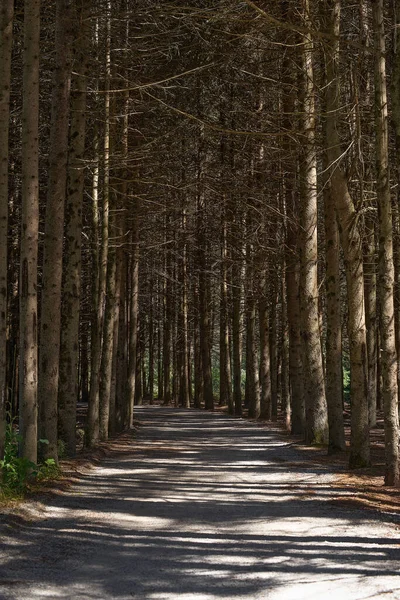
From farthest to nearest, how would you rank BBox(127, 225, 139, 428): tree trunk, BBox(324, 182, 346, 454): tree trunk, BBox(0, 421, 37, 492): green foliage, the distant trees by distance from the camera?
BBox(127, 225, 139, 428): tree trunk, BBox(324, 182, 346, 454): tree trunk, the distant trees, BBox(0, 421, 37, 492): green foliage

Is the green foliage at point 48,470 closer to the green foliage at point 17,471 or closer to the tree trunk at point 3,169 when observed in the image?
the green foliage at point 17,471

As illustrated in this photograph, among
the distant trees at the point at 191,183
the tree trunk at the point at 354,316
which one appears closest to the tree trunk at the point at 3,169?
the distant trees at the point at 191,183

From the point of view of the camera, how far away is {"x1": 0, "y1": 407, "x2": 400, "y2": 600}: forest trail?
6363mm

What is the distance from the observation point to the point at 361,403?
44.6 ft

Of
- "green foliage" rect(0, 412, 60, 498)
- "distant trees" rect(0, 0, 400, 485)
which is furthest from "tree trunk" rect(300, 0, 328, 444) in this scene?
"green foliage" rect(0, 412, 60, 498)

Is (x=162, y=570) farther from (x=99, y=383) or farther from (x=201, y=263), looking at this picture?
(x=201, y=263)

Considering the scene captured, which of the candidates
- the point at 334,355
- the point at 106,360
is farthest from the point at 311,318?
the point at 106,360

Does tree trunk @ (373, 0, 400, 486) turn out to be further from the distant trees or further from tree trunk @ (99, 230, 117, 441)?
tree trunk @ (99, 230, 117, 441)

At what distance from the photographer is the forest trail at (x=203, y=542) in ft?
20.9

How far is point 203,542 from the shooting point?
8281 mm

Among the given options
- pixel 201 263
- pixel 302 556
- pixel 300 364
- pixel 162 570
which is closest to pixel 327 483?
pixel 302 556

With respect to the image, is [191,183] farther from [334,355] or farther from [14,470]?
[14,470]

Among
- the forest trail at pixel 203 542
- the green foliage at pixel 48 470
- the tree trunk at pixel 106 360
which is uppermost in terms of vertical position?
the tree trunk at pixel 106 360

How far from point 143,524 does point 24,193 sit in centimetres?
507
